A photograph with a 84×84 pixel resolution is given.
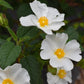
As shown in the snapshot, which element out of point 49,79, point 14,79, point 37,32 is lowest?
point 49,79

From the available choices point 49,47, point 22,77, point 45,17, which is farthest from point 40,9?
point 22,77

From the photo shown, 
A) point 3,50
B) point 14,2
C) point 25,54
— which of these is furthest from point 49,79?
point 14,2

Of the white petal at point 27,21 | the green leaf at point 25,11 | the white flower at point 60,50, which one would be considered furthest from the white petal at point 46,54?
the green leaf at point 25,11

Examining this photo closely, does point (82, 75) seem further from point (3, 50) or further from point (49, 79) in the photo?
point (3, 50)

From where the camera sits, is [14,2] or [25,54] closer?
[25,54]

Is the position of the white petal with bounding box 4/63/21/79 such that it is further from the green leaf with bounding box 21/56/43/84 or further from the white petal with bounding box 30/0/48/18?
the white petal with bounding box 30/0/48/18

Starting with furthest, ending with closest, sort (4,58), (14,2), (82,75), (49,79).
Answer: (82,75)
(14,2)
(49,79)
(4,58)

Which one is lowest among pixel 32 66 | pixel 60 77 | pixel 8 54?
pixel 60 77

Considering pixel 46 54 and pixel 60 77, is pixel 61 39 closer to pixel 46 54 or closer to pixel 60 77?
pixel 46 54
